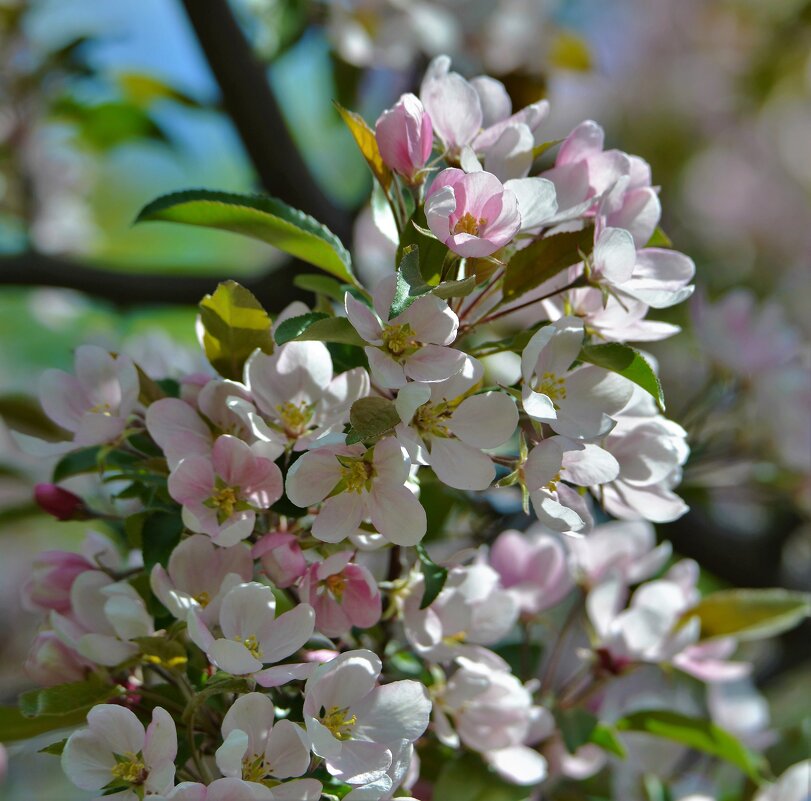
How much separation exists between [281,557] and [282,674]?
0.08m

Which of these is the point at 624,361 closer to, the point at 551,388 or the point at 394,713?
the point at 551,388

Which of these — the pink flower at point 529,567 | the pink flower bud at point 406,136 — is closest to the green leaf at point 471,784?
the pink flower at point 529,567

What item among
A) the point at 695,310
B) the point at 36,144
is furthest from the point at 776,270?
the point at 36,144

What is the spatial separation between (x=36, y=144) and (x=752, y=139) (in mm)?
2850

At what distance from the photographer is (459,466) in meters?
0.66

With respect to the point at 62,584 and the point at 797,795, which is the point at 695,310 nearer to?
the point at 797,795

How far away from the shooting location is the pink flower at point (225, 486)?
0.66 m

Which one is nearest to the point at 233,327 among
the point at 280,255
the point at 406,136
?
the point at 406,136

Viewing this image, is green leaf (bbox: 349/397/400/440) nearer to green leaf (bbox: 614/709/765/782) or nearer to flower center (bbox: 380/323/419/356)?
flower center (bbox: 380/323/419/356)

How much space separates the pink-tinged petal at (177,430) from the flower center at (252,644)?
132mm

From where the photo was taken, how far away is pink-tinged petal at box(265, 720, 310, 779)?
62 centimetres

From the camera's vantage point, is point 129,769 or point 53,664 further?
point 53,664

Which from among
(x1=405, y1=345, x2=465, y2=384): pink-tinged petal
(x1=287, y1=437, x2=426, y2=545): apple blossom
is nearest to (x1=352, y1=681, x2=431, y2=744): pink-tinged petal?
(x1=287, y1=437, x2=426, y2=545): apple blossom

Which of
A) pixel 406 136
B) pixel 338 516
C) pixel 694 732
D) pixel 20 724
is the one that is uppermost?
pixel 406 136
